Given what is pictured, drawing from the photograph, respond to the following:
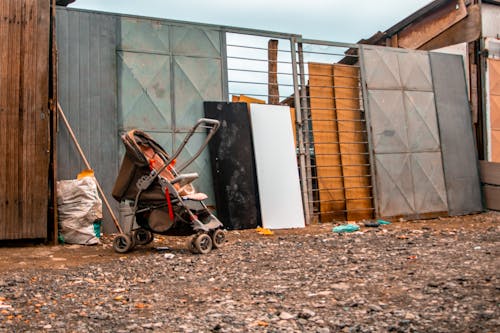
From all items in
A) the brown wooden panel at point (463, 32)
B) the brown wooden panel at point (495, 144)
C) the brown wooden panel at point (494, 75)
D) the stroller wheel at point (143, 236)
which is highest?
the brown wooden panel at point (463, 32)

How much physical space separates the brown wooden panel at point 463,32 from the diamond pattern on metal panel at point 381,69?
83.8 inches

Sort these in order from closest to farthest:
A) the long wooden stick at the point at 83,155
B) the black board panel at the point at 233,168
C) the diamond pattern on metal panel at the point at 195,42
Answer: the long wooden stick at the point at 83,155
the black board panel at the point at 233,168
the diamond pattern on metal panel at the point at 195,42

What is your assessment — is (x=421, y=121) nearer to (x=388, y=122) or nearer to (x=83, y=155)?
(x=388, y=122)

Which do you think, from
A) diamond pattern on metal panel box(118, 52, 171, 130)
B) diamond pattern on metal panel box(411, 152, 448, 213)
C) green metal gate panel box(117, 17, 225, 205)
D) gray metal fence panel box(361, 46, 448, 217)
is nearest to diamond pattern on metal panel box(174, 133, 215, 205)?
green metal gate panel box(117, 17, 225, 205)

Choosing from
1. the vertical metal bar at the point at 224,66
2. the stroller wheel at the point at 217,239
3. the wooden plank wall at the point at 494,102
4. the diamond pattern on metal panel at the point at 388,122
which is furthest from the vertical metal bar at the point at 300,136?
the wooden plank wall at the point at 494,102

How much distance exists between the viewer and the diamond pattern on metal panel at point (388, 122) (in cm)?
931

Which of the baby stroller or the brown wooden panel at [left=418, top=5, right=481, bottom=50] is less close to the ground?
the brown wooden panel at [left=418, top=5, right=481, bottom=50]

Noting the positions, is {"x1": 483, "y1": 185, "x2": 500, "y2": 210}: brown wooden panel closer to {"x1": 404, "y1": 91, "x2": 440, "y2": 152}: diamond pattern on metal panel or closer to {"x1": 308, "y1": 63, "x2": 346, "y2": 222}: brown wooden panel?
{"x1": 404, "y1": 91, "x2": 440, "y2": 152}: diamond pattern on metal panel

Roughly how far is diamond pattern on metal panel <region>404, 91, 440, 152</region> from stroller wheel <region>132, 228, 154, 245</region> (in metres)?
5.59

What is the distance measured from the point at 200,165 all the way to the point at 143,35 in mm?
2195

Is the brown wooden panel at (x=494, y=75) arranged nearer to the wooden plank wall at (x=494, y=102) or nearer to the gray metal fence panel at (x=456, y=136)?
the wooden plank wall at (x=494, y=102)

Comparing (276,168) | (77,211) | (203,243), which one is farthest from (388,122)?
(77,211)

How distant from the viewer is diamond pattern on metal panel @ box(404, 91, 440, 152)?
380 inches

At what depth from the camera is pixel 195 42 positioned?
815 cm
